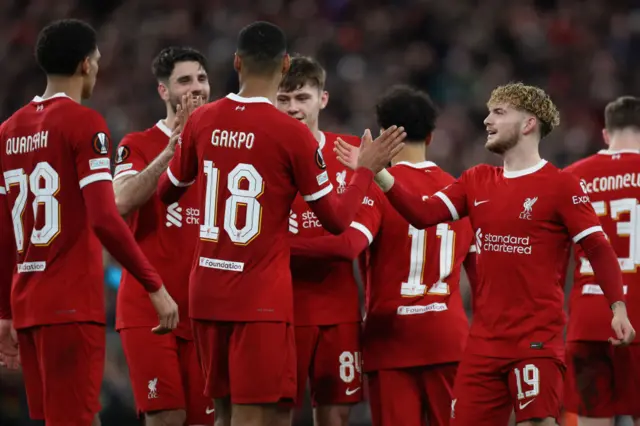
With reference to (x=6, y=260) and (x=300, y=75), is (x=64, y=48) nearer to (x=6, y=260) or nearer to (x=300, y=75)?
(x=6, y=260)

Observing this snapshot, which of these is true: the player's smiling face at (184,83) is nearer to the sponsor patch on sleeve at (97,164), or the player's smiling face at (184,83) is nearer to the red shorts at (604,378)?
the sponsor patch on sleeve at (97,164)

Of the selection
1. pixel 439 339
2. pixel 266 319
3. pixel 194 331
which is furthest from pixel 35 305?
pixel 439 339

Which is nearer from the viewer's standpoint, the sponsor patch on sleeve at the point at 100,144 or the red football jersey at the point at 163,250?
the sponsor patch on sleeve at the point at 100,144

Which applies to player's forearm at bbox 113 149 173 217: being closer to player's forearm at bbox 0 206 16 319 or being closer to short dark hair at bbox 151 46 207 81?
player's forearm at bbox 0 206 16 319

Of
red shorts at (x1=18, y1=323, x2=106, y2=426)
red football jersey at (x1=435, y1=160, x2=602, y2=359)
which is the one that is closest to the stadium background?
red football jersey at (x1=435, y1=160, x2=602, y2=359)

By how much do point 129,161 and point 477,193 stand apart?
2234 millimetres

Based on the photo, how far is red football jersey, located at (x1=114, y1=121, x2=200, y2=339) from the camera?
7.07m

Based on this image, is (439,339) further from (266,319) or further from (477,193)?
(266,319)

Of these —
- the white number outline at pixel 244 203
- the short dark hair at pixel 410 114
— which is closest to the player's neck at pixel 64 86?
the white number outline at pixel 244 203

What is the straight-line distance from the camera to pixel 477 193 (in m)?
6.89

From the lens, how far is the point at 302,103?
731 cm

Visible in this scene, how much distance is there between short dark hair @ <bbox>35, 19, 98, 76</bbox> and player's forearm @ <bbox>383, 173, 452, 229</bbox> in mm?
1983

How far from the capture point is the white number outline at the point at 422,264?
7180 mm

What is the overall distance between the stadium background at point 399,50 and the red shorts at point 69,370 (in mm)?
9096
